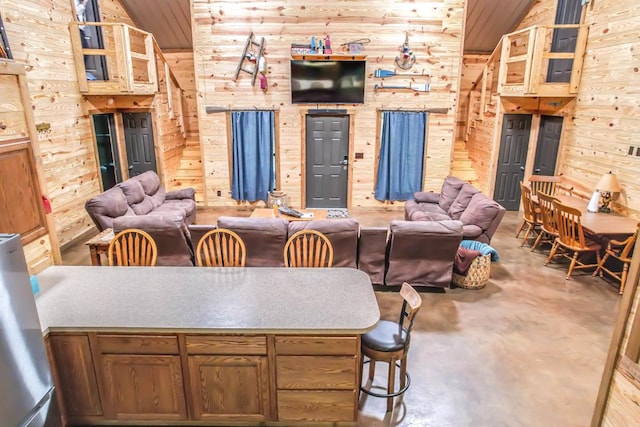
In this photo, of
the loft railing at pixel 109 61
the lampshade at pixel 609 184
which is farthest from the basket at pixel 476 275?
the loft railing at pixel 109 61

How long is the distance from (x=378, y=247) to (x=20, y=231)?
3139 mm

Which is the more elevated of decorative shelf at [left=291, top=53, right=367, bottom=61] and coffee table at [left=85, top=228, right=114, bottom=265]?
decorative shelf at [left=291, top=53, right=367, bottom=61]

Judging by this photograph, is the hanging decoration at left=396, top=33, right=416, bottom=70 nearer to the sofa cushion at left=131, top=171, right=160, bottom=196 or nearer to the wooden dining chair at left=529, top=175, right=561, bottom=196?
the wooden dining chair at left=529, top=175, right=561, bottom=196

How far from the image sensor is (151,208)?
20.0 feet

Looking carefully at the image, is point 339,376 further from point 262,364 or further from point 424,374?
point 424,374

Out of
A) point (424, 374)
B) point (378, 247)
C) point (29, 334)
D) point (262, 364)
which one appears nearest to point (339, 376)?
point (262, 364)

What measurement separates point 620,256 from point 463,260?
1.94 meters

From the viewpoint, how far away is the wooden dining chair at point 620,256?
463 cm

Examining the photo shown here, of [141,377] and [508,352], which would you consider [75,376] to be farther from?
[508,352]

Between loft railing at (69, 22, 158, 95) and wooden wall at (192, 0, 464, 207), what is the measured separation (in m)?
1.00

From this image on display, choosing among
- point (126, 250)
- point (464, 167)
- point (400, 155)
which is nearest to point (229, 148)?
point (400, 155)

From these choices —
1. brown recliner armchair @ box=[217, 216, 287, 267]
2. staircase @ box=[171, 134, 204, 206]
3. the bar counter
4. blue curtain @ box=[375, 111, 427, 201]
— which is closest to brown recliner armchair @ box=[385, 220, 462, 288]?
brown recliner armchair @ box=[217, 216, 287, 267]

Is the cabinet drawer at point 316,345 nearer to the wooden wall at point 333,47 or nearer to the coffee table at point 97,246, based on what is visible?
the coffee table at point 97,246

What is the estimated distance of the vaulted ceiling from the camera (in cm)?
749
